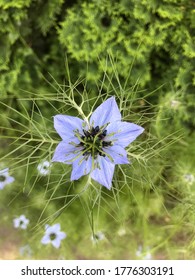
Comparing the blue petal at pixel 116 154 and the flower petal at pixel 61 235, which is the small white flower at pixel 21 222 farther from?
the blue petal at pixel 116 154

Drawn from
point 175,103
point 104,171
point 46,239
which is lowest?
point 46,239

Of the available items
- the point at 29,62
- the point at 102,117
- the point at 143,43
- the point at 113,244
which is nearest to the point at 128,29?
the point at 143,43

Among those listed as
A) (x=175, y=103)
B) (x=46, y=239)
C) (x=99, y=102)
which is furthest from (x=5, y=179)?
(x=175, y=103)

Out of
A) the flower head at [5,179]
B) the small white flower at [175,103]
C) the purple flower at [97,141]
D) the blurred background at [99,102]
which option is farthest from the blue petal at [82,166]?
the small white flower at [175,103]

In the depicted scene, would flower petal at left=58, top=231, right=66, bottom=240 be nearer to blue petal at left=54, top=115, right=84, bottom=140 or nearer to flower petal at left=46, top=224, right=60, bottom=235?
flower petal at left=46, top=224, right=60, bottom=235

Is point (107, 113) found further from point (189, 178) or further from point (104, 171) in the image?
point (189, 178)

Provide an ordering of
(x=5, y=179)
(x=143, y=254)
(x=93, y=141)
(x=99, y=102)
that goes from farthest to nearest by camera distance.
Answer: (x=143, y=254), (x=99, y=102), (x=5, y=179), (x=93, y=141)
